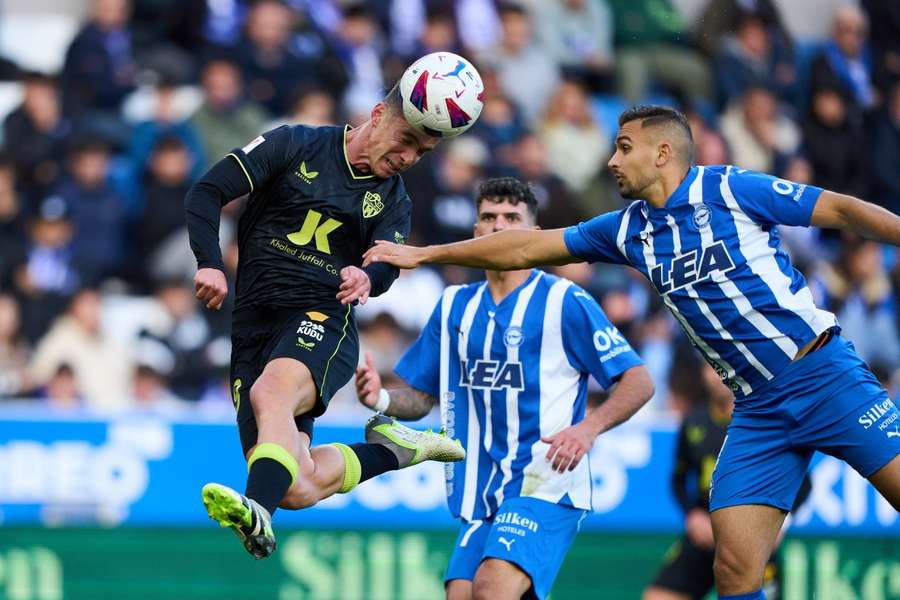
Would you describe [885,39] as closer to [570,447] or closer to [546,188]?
[546,188]

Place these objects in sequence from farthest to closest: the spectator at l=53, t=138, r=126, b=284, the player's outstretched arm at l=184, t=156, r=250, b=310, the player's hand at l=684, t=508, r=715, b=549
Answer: the spectator at l=53, t=138, r=126, b=284
the player's hand at l=684, t=508, r=715, b=549
the player's outstretched arm at l=184, t=156, r=250, b=310

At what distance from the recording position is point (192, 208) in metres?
7.36

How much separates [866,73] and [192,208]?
445 inches

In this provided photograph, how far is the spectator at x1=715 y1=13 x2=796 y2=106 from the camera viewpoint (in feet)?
52.4

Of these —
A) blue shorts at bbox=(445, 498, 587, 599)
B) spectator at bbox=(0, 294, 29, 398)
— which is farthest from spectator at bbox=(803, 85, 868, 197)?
blue shorts at bbox=(445, 498, 587, 599)

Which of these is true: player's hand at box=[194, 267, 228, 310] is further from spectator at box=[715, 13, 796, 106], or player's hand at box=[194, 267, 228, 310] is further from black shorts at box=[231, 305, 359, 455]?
spectator at box=[715, 13, 796, 106]

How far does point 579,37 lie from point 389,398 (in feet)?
27.8

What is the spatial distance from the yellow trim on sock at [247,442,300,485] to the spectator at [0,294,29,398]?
5288 millimetres

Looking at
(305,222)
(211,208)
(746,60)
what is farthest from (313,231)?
(746,60)

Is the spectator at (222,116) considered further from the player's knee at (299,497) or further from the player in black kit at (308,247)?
the player's knee at (299,497)

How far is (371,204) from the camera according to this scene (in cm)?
776

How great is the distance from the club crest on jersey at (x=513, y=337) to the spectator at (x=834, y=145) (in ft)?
27.9

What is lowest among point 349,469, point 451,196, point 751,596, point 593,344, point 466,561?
point 751,596

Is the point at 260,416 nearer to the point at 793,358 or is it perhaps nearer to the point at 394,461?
the point at 394,461
